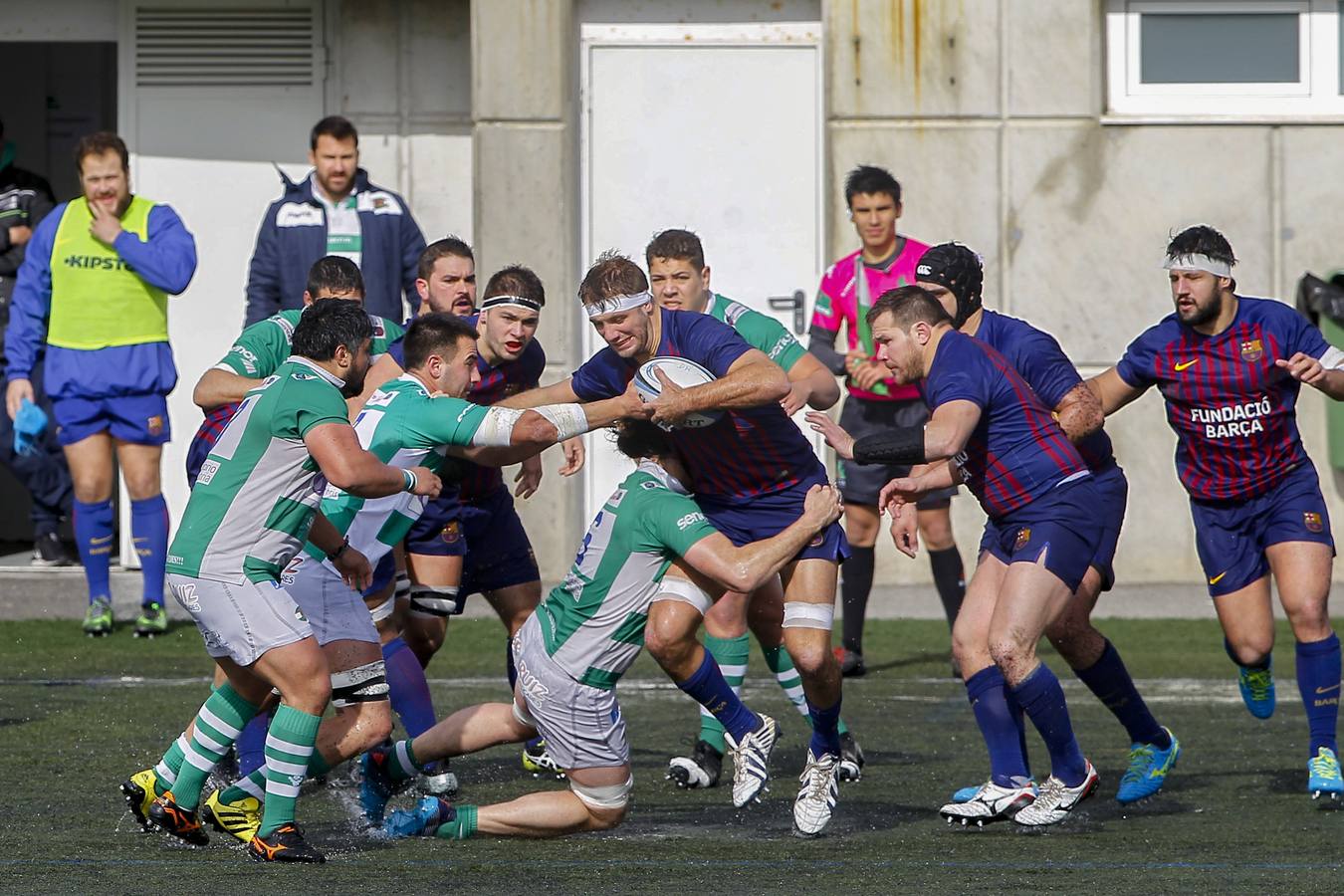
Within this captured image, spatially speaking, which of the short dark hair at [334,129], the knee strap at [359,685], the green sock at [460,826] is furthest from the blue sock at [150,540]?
the green sock at [460,826]

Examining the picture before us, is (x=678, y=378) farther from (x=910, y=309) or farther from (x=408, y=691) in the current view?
(x=408, y=691)

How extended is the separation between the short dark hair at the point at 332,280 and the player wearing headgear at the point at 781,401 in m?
1.10

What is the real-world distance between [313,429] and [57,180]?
9.69 metres

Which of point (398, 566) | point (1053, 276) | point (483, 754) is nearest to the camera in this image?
point (398, 566)

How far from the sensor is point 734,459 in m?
7.22

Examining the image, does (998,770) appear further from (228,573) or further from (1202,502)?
(228,573)

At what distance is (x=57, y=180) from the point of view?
15.0 m

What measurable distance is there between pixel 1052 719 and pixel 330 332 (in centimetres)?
258

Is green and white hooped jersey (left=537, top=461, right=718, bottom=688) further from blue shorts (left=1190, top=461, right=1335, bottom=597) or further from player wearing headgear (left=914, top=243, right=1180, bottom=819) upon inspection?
blue shorts (left=1190, top=461, right=1335, bottom=597)

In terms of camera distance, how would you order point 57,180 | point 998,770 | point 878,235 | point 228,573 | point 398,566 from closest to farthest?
Result: 1. point 228,573
2. point 998,770
3. point 398,566
4. point 878,235
5. point 57,180

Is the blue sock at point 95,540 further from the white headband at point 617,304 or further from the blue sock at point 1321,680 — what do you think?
the blue sock at point 1321,680

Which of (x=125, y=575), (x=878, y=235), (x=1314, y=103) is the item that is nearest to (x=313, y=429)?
(x=878, y=235)

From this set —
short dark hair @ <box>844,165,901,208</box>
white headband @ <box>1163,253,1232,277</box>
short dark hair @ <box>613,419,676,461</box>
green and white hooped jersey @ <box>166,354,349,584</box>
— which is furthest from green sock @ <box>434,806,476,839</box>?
short dark hair @ <box>844,165,901,208</box>

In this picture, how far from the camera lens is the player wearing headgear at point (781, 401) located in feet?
24.5
